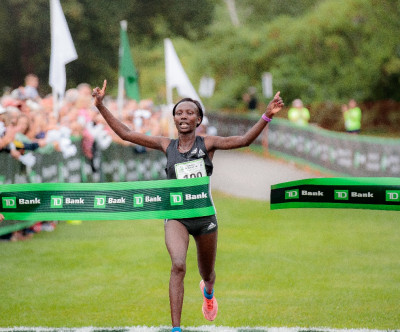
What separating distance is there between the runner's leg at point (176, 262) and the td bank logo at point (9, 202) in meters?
1.36

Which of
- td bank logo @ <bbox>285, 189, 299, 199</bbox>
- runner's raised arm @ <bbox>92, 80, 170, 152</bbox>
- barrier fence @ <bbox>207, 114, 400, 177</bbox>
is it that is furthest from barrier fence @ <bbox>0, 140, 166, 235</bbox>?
barrier fence @ <bbox>207, 114, 400, 177</bbox>

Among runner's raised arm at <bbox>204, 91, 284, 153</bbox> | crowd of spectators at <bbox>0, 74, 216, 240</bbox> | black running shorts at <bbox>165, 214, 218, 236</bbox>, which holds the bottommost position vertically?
black running shorts at <bbox>165, 214, 218, 236</bbox>

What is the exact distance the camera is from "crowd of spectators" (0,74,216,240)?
1279 centimetres

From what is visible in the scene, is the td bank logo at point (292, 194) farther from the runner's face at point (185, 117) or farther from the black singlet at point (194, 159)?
the runner's face at point (185, 117)

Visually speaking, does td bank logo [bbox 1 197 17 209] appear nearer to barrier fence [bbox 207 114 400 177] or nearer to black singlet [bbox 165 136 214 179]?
black singlet [bbox 165 136 214 179]

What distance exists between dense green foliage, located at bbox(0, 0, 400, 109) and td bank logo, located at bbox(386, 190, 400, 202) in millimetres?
36749

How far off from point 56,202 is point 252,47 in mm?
40207

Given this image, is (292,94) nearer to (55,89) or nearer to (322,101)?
(322,101)

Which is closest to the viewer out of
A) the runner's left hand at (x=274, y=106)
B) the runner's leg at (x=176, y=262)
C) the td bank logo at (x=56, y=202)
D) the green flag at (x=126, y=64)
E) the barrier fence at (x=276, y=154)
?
the runner's leg at (x=176, y=262)

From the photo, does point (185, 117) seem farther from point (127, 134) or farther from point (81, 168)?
point (81, 168)

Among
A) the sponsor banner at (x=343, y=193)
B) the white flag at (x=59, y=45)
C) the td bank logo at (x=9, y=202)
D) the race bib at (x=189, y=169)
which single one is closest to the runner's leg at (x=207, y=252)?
the race bib at (x=189, y=169)

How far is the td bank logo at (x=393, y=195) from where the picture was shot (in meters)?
7.50

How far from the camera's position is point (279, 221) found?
1509 cm

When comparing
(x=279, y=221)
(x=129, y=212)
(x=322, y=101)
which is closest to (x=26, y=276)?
(x=129, y=212)
